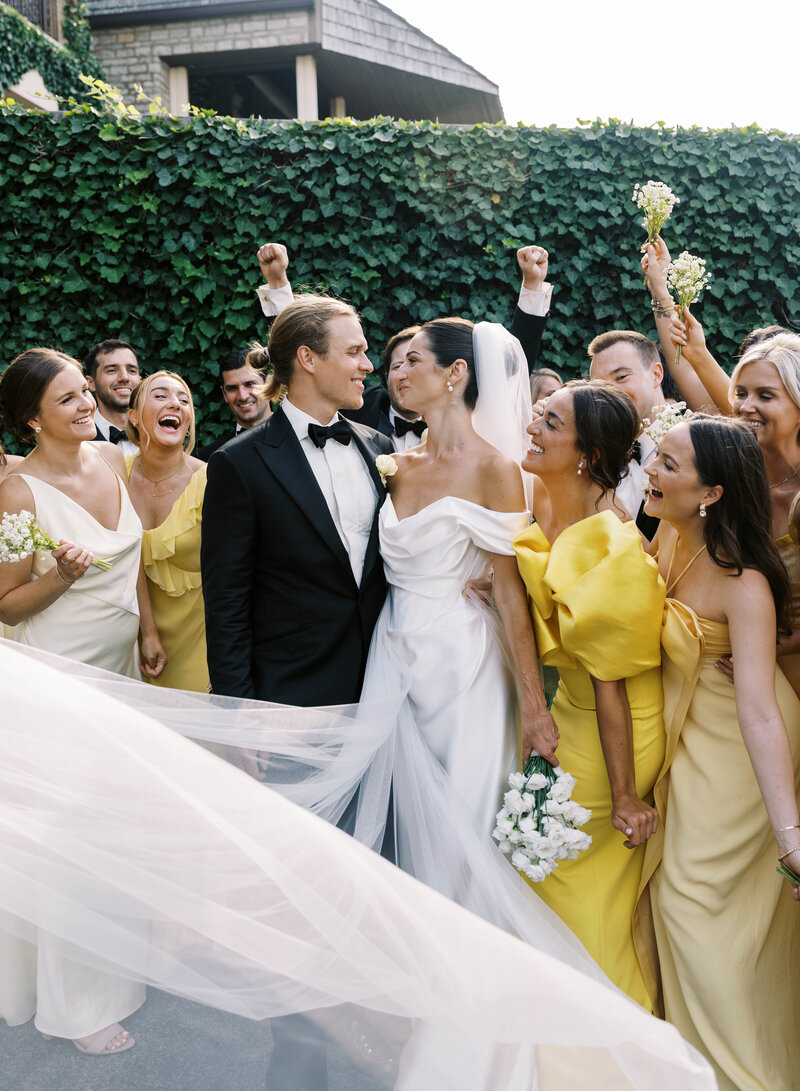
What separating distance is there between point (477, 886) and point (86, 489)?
239 cm

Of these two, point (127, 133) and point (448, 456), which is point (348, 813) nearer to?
point (448, 456)

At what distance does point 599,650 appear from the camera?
110 inches

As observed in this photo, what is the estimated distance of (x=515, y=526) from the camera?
3.10m

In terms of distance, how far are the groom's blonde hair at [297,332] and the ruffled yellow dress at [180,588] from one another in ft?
3.90

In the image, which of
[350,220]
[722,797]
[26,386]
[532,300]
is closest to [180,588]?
[26,386]

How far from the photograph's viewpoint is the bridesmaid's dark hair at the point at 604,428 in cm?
306

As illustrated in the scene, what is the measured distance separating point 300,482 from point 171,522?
144cm

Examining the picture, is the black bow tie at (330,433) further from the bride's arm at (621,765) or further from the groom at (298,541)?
the bride's arm at (621,765)

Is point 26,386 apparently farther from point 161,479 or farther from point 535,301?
point 535,301

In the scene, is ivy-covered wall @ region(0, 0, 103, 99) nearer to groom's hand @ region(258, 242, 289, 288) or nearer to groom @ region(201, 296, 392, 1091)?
groom's hand @ region(258, 242, 289, 288)

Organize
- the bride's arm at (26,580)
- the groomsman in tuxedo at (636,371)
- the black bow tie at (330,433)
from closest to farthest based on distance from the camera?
the black bow tie at (330,433) < the bride's arm at (26,580) < the groomsman in tuxedo at (636,371)

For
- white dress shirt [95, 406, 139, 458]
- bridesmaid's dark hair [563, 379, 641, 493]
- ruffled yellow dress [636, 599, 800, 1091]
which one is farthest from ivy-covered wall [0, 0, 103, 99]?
ruffled yellow dress [636, 599, 800, 1091]

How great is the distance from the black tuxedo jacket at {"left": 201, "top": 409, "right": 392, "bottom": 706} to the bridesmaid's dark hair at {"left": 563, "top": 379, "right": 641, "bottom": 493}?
32.2 inches

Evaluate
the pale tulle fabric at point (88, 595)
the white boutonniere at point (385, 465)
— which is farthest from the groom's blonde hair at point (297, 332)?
the pale tulle fabric at point (88, 595)
